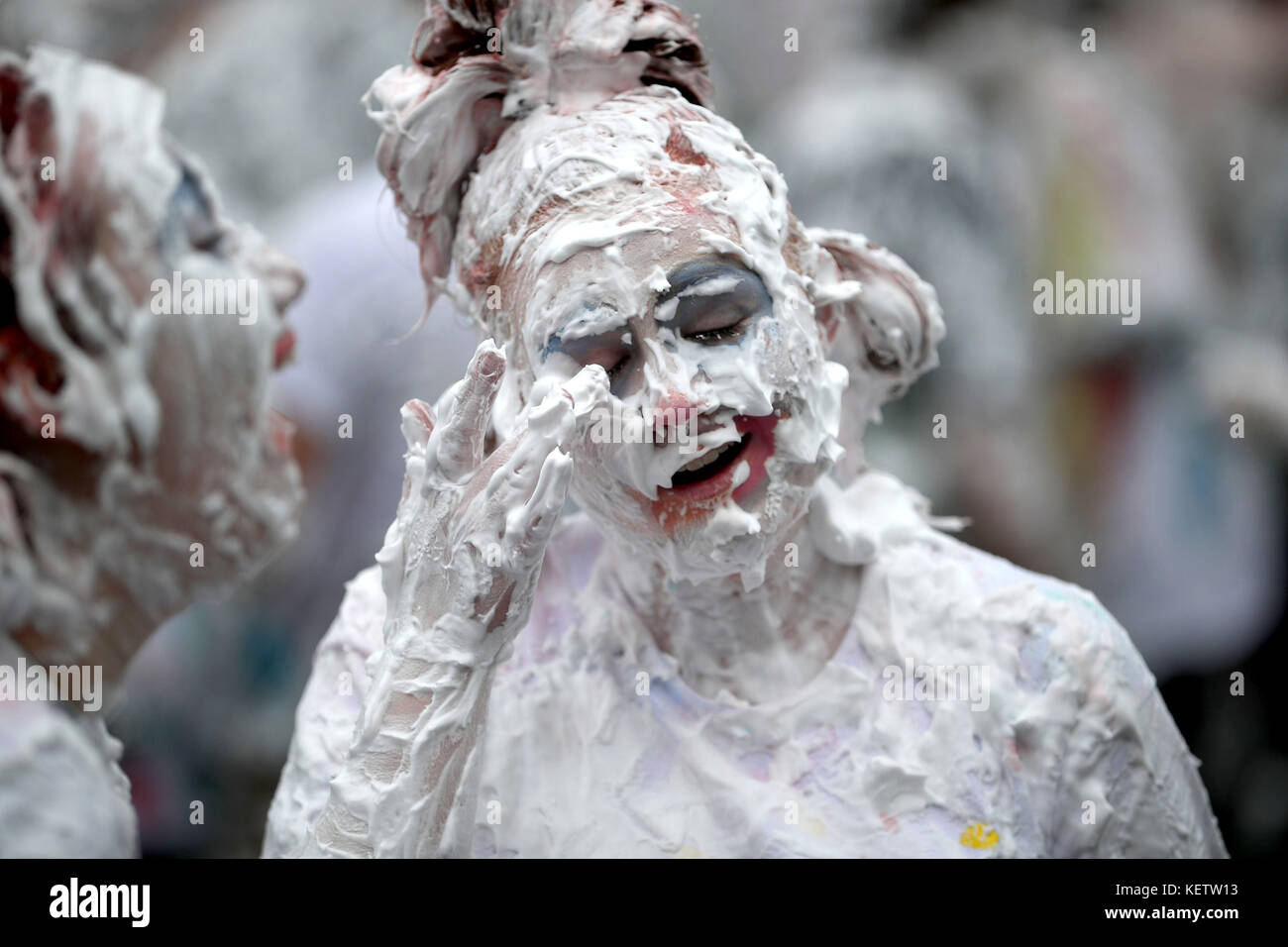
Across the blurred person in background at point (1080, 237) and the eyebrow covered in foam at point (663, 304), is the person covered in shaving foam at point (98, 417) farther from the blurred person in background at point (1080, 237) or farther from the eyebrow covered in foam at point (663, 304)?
the blurred person in background at point (1080, 237)

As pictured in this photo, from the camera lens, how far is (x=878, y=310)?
1657 millimetres

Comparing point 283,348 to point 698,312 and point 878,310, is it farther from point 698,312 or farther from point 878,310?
point 878,310

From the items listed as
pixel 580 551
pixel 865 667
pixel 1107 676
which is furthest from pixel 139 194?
pixel 1107 676

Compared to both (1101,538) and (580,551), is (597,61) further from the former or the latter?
(1101,538)

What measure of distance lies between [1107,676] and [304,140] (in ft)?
7.15

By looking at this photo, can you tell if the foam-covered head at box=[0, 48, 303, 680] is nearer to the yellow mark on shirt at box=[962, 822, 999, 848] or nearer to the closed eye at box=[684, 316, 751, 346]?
the closed eye at box=[684, 316, 751, 346]

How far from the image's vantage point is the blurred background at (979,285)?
2.71 m

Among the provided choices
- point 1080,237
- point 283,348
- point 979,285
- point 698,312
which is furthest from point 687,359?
point 1080,237

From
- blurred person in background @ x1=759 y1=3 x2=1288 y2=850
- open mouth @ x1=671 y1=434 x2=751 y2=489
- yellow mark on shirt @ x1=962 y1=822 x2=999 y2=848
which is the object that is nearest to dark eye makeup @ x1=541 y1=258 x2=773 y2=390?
open mouth @ x1=671 y1=434 x2=751 y2=489

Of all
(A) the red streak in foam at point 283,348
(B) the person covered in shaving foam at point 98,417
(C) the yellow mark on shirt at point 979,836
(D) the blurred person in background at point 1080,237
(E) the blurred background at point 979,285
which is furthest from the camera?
(D) the blurred person in background at point 1080,237

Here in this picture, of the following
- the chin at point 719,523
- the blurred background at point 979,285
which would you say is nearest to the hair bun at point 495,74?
the chin at point 719,523

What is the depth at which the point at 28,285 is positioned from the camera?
1.28m

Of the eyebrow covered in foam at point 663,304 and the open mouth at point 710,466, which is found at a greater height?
the eyebrow covered in foam at point 663,304

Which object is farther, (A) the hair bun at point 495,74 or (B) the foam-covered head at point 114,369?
(A) the hair bun at point 495,74
